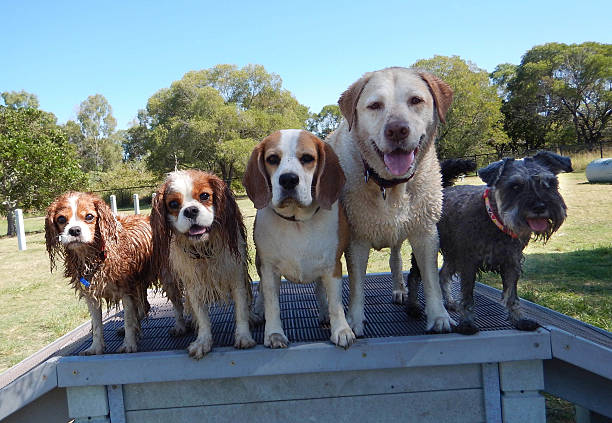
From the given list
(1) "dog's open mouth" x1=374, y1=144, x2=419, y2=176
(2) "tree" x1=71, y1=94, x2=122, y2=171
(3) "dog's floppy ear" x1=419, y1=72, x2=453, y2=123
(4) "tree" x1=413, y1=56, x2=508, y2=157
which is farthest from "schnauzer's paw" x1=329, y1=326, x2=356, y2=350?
(2) "tree" x1=71, y1=94, x2=122, y2=171

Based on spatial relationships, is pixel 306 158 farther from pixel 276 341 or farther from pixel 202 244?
pixel 276 341

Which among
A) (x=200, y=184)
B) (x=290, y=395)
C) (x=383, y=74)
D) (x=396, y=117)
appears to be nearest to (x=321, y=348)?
(x=290, y=395)

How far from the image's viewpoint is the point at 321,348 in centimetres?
254

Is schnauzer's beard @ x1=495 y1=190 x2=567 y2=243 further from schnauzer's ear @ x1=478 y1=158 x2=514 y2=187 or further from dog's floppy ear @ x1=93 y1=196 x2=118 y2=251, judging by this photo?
dog's floppy ear @ x1=93 y1=196 x2=118 y2=251

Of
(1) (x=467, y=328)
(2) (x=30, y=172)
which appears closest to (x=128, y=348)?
(1) (x=467, y=328)

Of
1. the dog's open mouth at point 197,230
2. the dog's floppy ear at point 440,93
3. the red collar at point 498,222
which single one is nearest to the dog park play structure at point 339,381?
the red collar at point 498,222

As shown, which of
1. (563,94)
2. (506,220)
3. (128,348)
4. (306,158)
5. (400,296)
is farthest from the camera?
(563,94)

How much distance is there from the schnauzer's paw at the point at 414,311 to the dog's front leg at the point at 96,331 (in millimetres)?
2232

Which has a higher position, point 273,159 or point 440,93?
point 440,93

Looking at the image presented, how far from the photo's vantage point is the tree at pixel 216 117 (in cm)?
3494

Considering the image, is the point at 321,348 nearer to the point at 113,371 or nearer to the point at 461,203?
the point at 113,371

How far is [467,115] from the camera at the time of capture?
3947 cm

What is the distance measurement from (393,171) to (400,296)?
5.40ft

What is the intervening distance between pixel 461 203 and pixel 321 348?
4.71ft
